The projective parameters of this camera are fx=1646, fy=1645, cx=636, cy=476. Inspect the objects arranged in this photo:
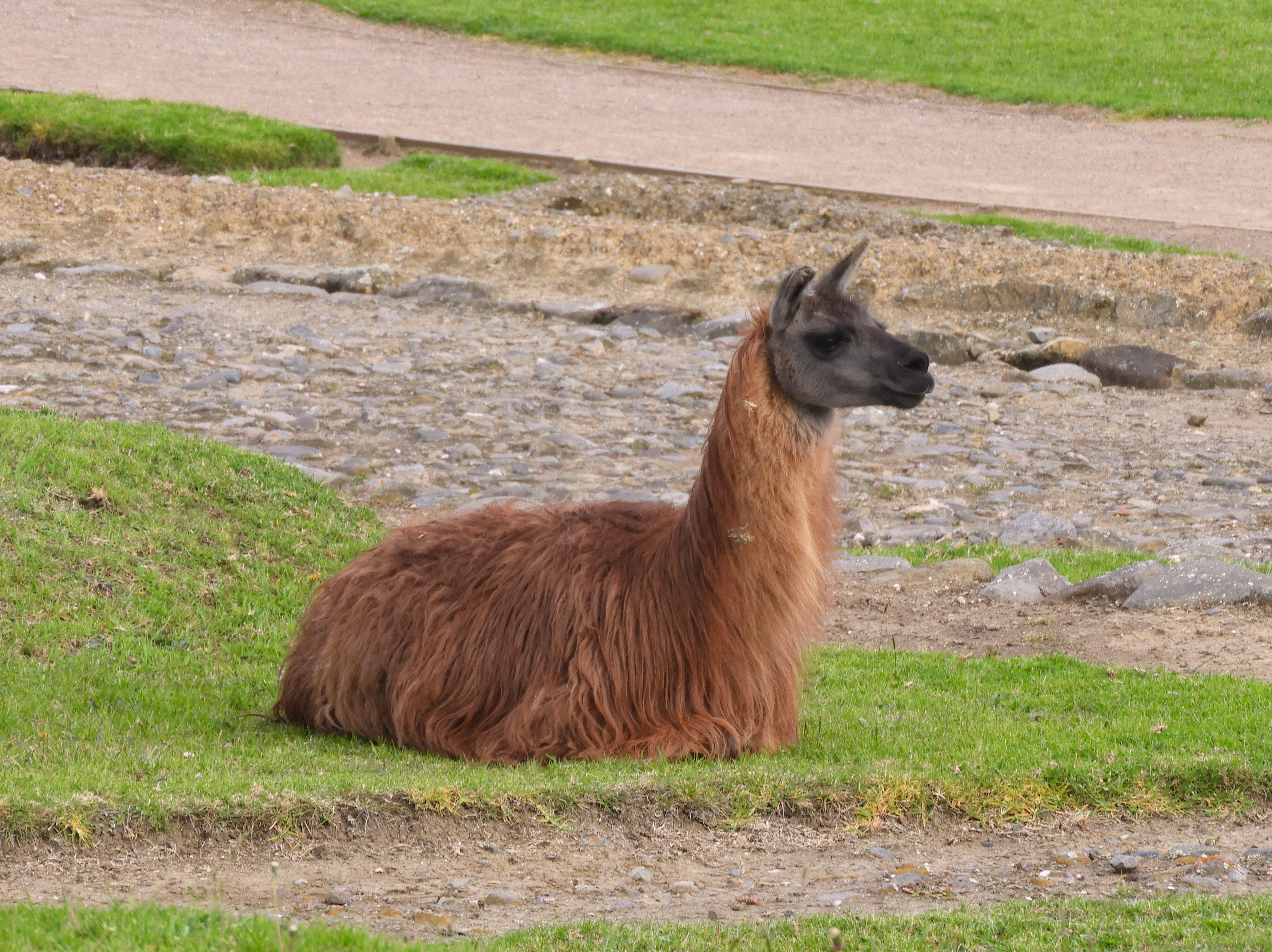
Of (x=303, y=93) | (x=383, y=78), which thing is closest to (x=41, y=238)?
(x=303, y=93)

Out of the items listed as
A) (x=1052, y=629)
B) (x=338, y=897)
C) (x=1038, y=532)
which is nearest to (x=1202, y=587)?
(x=1052, y=629)

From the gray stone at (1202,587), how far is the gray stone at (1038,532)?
1.45 meters

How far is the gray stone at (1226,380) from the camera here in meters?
14.0

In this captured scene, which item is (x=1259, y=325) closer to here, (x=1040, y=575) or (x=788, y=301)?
(x=1040, y=575)

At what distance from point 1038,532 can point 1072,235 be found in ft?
25.9

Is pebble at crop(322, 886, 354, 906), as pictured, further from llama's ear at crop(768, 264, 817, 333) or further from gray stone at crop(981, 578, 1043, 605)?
gray stone at crop(981, 578, 1043, 605)

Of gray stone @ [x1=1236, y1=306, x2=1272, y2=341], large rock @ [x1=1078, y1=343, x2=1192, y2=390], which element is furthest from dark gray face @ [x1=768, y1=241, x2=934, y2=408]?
gray stone @ [x1=1236, y1=306, x2=1272, y2=341]

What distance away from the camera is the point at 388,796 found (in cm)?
579

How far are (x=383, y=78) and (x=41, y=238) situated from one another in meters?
9.72

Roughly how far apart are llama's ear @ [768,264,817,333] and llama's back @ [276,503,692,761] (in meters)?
0.99

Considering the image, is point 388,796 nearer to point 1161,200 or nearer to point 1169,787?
point 1169,787

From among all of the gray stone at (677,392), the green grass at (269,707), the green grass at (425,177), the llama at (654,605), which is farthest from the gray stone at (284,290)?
the llama at (654,605)

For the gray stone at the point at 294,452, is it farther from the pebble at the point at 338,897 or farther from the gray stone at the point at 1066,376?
the gray stone at the point at 1066,376

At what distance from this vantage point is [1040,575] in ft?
30.8
